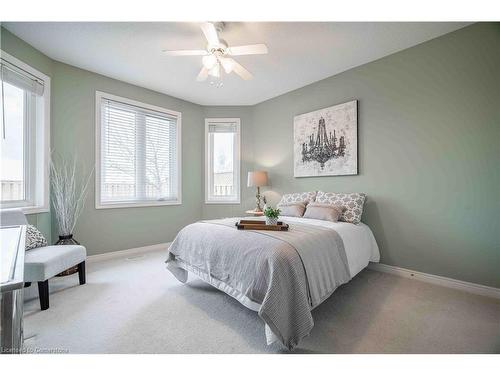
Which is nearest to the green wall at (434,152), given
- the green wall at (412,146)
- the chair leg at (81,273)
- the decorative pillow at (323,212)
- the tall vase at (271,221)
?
the green wall at (412,146)

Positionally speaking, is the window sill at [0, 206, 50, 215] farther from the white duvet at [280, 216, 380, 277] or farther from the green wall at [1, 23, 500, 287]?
the white duvet at [280, 216, 380, 277]

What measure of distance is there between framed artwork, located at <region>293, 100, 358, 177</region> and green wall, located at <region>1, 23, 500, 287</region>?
0.37 ft

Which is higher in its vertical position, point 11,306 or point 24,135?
point 24,135

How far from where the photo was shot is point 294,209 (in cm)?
302

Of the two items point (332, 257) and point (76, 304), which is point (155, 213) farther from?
point (332, 257)

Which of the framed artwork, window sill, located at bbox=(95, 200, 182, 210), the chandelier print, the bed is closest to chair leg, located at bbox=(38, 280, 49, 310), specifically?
the bed

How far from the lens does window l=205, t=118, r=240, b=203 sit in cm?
438

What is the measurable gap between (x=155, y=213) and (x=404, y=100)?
4.05m

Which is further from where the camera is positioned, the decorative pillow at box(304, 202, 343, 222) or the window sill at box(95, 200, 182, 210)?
the window sill at box(95, 200, 182, 210)

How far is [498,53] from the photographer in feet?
6.74

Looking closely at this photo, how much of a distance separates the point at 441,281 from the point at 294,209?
5.87 ft

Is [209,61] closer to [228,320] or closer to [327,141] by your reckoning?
[327,141]

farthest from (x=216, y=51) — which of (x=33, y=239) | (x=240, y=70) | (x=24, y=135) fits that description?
(x=33, y=239)

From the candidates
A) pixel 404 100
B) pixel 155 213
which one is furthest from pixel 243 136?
pixel 404 100
